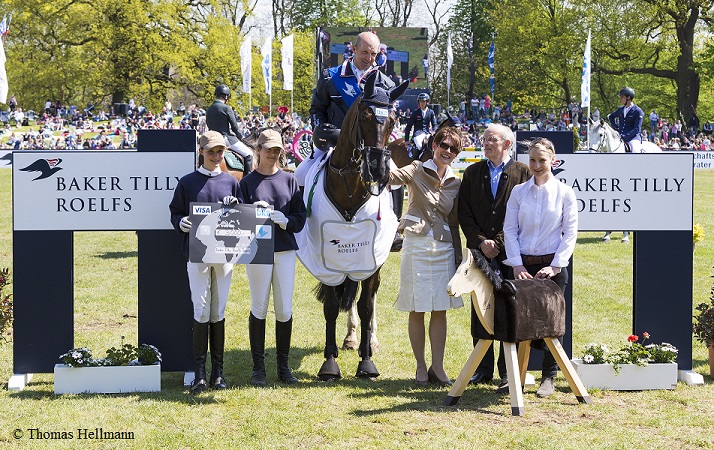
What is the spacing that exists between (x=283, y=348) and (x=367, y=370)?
2.32 feet

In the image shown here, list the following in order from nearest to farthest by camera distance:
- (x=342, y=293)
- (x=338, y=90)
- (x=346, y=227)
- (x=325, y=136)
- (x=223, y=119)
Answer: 1. (x=346, y=227)
2. (x=342, y=293)
3. (x=325, y=136)
4. (x=338, y=90)
5. (x=223, y=119)

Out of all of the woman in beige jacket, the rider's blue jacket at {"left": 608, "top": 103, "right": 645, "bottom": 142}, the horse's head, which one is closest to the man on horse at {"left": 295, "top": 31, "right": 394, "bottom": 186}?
the horse's head

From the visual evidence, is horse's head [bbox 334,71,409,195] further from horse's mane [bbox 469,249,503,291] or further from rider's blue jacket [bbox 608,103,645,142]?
rider's blue jacket [bbox 608,103,645,142]

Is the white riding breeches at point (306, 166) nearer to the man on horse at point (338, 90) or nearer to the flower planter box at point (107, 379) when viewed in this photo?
the man on horse at point (338, 90)

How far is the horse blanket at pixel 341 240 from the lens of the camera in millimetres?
7012

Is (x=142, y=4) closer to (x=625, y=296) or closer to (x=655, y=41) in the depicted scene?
(x=655, y=41)

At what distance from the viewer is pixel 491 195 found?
653cm

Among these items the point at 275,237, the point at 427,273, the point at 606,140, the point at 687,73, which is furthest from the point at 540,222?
the point at 687,73

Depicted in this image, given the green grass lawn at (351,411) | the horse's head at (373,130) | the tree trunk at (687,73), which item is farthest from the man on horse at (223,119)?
the tree trunk at (687,73)

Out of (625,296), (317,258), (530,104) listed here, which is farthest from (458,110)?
(317,258)

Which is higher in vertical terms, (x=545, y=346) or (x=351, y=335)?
(x=545, y=346)

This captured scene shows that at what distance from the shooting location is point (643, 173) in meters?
7.18

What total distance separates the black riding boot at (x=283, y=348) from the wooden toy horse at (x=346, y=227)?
274mm

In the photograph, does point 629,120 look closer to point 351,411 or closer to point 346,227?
point 346,227
